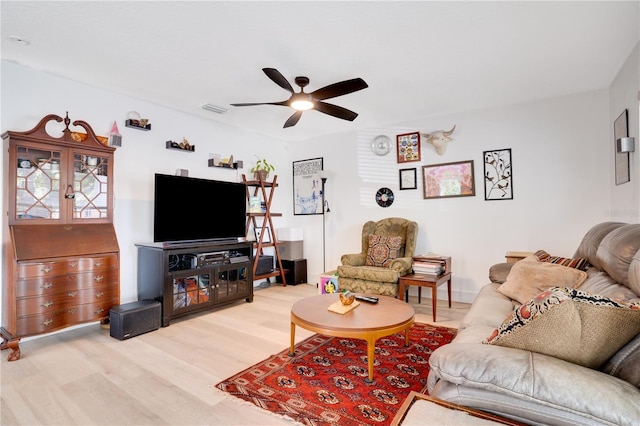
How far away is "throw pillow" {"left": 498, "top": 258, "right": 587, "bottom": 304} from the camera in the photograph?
213cm

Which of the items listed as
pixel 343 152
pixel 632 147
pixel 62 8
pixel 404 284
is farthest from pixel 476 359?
pixel 343 152

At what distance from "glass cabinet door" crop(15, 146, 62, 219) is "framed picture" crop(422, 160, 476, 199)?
4093 millimetres

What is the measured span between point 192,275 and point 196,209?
2.51 feet

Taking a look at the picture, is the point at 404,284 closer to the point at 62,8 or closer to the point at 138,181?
the point at 138,181

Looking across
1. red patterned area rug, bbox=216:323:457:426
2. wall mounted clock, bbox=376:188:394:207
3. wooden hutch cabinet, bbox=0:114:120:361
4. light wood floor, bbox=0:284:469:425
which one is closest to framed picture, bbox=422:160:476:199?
wall mounted clock, bbox=376:188:394:207

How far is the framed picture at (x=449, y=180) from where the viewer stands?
4.09 metres

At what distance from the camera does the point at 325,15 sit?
2.15 m

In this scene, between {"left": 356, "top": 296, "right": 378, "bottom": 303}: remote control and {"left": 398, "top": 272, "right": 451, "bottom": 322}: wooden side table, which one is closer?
{"left": 356, "top": 296, "right": 378, "bottom": 303}: remote control

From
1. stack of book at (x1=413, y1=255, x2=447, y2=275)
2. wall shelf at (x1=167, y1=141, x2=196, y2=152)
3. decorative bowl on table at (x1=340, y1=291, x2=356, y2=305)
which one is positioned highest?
wall shelf at (x1=167, y1=141, x2=196, y2=152)

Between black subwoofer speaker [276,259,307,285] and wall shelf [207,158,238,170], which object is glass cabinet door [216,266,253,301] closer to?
black subwoofer speaker [276,259,307,285]

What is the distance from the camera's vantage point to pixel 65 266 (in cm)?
279

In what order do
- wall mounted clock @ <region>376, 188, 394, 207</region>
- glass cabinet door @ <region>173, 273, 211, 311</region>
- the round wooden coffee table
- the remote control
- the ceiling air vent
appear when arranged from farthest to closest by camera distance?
wall mounted clock @ <region>376, 188, 394, 207</region> < the ceiling air vent < glass cabinet door @ <region>173, 273, 211, 311</region> < the remote control < the round wooden coffee table

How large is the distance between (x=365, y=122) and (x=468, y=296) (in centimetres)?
271

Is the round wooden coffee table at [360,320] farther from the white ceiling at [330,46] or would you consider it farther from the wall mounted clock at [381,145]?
the wall mounted clock at [381,145]
